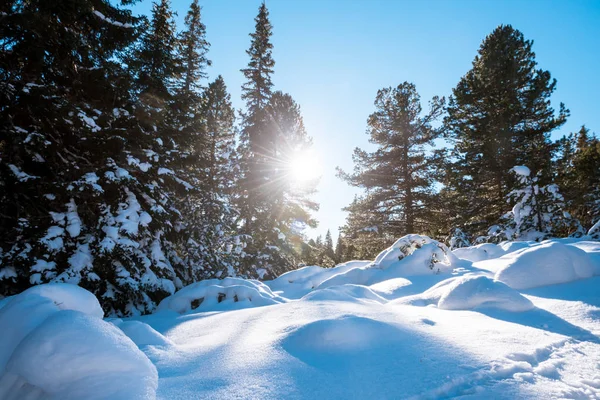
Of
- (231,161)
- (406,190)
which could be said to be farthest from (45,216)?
(406,190)

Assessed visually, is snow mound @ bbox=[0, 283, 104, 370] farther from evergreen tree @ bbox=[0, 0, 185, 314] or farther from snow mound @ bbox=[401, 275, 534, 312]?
snow mound @ bbox=[401, 275, 534, 312]

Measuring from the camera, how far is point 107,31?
6.90 meters

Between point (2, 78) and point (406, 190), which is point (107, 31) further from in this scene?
point (406, 190)

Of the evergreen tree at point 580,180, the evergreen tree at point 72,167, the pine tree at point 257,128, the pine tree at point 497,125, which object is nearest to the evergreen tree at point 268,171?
the pine tree at point 257,128

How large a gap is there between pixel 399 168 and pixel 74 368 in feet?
49.5

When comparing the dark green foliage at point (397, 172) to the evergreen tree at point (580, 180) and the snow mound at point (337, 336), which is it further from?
the snow mound at point (337, 336)

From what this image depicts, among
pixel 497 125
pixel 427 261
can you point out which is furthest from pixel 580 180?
pixel 427 261

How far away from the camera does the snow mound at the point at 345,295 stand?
358 centimetres

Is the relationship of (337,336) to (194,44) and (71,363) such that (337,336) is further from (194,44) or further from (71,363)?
(194,44)

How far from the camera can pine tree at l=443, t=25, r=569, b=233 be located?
1295 cm

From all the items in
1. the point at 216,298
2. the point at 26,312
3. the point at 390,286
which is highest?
the point at 26,312

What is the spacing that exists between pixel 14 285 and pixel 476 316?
735 cm

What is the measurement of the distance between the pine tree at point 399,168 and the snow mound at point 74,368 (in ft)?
46.2

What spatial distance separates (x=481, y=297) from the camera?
3160 millimetres
